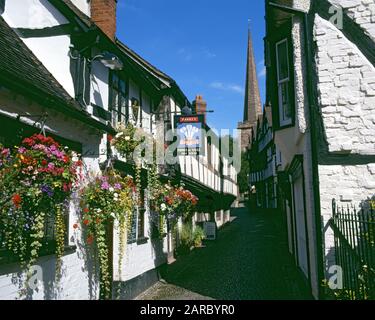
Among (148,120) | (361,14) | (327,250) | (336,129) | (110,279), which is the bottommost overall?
(110,279)

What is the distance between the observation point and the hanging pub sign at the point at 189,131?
12523 millimetres

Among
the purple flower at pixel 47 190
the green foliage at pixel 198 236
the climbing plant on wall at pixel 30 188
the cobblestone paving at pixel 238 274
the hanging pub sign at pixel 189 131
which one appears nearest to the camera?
the climbing plant on wall at pixel 30 188

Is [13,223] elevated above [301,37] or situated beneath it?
situated beneath

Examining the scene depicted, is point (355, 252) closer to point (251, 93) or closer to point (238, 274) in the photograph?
point (238, 274)

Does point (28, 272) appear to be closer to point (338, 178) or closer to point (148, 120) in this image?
point (338, 178)

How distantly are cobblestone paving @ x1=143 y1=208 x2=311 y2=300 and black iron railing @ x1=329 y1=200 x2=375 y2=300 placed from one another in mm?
2137

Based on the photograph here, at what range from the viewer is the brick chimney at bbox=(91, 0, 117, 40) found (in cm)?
898

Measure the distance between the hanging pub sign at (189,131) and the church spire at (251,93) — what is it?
50477 millimetres

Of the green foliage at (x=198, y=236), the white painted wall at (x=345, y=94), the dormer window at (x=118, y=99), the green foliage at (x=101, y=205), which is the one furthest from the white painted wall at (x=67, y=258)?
the green foliage at (x=198, y=236)

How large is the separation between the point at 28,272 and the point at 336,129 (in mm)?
5857

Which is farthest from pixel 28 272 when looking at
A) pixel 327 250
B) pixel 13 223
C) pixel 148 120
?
pixel 148 120

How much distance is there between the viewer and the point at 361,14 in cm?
693

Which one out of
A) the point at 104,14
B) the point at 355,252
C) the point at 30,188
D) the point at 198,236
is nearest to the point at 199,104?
the point at 198,236

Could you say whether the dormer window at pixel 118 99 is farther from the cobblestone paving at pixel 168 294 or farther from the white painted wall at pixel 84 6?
the cobblestone paving at pixel 168 294
